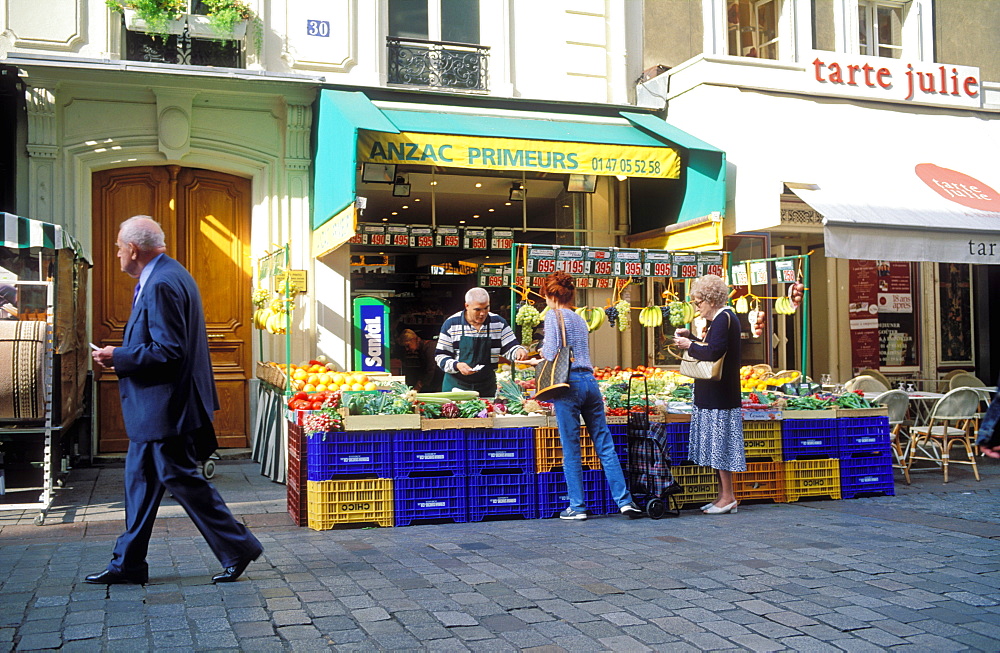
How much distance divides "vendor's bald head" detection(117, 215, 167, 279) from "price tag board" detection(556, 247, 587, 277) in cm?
454

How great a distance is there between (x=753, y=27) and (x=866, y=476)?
7.56m

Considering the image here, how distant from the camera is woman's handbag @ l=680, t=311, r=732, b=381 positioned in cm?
741

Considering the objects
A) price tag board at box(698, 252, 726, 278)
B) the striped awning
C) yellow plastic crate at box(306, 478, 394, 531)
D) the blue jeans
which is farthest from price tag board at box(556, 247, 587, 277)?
the striped awning

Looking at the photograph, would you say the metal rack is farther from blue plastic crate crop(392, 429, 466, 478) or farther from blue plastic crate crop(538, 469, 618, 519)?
blue plastic crate crop(538, 469, 618, 519)

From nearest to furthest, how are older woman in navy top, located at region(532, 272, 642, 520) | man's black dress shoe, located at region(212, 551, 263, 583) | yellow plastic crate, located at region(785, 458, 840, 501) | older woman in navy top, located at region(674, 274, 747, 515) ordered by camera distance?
man's black dress shoe, located at region(212, 551, 263, 583) → older woman in navy top, located at region(532, 272, 642, 520) → older woman in navy top, located at region(674, 274, 747, 515) → yellow plastic crate, located at region(785, 458, 840, 501)

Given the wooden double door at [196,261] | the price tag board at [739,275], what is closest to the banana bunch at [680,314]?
the price tag board at [739,275]

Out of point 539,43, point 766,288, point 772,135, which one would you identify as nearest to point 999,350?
point 766,288

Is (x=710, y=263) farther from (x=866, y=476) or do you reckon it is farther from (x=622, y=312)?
(x=866, y=476)

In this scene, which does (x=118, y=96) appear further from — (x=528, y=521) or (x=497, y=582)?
(x=497, y=582)

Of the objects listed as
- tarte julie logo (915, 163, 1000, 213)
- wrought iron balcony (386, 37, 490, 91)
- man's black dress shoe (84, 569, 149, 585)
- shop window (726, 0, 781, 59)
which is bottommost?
man's black dress shoe (84, 569, 149, 585)

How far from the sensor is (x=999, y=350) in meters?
15.1

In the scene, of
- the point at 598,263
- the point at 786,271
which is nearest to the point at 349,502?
the point at 598,263

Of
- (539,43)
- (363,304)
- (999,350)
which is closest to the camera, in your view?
(363,304)

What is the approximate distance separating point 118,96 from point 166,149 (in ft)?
2.56
